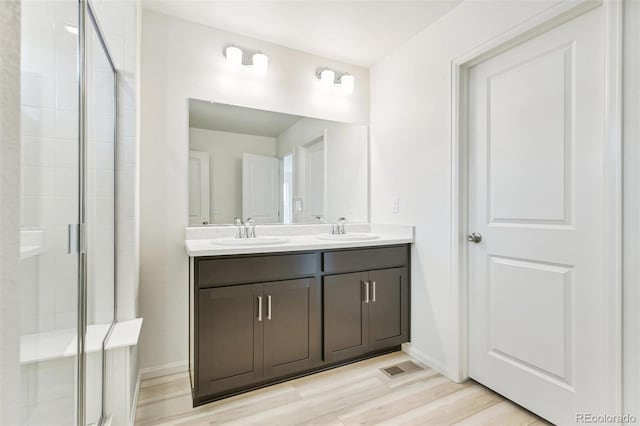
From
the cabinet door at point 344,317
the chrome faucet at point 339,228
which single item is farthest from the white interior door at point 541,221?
the chrome faucet at point 339,228

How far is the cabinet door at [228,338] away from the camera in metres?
1.61

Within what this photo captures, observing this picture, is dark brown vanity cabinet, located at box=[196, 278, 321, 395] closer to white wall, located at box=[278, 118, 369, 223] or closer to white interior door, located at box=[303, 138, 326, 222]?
white interior door, located at box=[303, 138, 326, 222]

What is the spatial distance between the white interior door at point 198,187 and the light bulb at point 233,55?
70 cm

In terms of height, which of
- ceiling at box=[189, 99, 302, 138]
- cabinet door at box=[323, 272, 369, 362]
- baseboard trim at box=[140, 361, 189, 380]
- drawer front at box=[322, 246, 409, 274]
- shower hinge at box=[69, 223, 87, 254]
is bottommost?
baseboard trim at box=[140, 361, 189, 380]

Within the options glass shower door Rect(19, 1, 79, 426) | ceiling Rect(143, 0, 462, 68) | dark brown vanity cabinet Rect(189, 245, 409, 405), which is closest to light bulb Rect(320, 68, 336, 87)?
ceiling Rect(143, 0, 462, 68)

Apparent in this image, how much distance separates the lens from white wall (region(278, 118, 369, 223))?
2.59m

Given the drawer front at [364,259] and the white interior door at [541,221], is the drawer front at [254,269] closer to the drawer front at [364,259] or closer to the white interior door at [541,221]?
the drawer front at [364,259]

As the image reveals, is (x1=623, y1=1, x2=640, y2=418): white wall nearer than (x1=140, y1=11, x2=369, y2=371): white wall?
Yes

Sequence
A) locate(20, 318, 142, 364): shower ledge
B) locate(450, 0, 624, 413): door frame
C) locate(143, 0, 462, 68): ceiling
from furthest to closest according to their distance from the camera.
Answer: locate(143, 0, 462, 68): ceiling
locate(450, 0, 624, 413): door frame
locate(20, 318, 142, 364): shower ledge

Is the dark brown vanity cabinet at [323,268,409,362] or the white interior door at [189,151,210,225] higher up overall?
the white interior door at [189,151,210,225]

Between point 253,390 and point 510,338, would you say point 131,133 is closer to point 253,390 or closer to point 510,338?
point 253,390

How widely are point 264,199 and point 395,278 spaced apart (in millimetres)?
1175

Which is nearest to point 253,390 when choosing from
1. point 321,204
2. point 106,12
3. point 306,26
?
point 321,204

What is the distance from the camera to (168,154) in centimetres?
201
